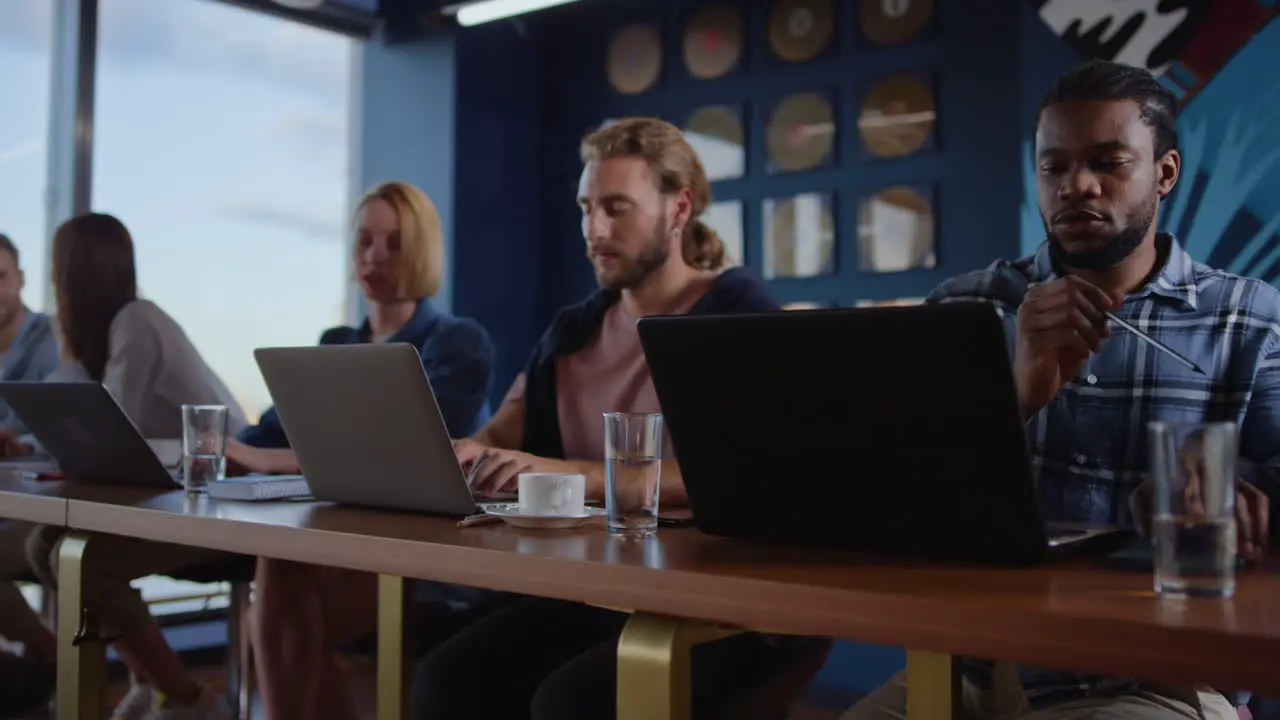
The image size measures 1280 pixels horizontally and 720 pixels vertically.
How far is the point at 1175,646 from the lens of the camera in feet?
2.36

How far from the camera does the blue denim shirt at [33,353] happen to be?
3.20m

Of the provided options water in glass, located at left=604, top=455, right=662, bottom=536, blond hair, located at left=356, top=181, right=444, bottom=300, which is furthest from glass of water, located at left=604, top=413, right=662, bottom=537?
blond hair, located at left=356, top=181, right=444, bottom=300

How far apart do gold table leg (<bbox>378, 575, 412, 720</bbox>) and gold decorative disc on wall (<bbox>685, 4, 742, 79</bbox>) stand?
9.82 feet

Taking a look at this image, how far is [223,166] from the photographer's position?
13.2 feet

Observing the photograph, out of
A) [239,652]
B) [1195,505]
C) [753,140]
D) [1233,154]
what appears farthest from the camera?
[753,140]

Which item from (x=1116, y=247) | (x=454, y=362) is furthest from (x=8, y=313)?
(x=1116, y=247)

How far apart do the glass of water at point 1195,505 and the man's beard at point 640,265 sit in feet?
4.44

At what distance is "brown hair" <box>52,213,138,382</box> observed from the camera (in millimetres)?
2740

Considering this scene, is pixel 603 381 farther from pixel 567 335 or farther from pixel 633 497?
pixel 633 497

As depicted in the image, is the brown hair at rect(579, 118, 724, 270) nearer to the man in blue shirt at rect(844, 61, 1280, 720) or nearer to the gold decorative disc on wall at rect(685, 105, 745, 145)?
the man in blue shirt at rect(844, 61, 1280, 720)

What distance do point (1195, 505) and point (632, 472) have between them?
542 millimetres

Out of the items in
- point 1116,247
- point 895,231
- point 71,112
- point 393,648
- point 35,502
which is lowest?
point 393,648

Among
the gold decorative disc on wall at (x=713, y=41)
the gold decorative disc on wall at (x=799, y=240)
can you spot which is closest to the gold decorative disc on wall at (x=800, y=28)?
the gold decorative disc on wall at (x=713, y=41)

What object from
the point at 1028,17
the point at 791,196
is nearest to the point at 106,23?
the point at 791,196
